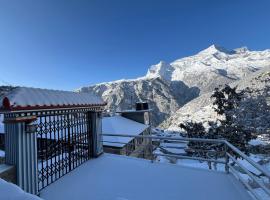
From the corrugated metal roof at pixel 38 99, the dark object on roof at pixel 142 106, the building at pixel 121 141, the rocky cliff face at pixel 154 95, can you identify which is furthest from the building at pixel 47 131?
the rocky cliff face at pixel 154 95

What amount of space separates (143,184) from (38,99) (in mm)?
3217

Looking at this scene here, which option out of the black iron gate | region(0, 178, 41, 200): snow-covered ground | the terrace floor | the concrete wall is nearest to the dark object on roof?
the black iron gate

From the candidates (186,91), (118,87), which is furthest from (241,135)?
(186,91)

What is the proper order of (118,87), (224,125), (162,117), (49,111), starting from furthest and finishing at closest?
(118,87) < (162,117) < (224,125) < (49,111)

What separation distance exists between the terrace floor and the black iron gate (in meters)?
0.30

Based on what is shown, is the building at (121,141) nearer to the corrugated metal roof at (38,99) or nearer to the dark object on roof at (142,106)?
the dark object on roof at (142,106)

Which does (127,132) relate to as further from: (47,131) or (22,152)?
(22,152)

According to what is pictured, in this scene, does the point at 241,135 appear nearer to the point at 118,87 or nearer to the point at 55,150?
the point at 55,150

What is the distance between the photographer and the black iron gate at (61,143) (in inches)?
207

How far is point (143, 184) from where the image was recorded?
5.20 m

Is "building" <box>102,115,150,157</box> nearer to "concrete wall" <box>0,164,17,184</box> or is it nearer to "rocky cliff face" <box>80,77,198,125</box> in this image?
"concrete wall" <box>0,164,17,184</box>

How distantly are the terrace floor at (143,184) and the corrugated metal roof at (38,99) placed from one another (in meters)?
1.99

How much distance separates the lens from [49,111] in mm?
4969

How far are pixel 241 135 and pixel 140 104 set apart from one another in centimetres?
1235
